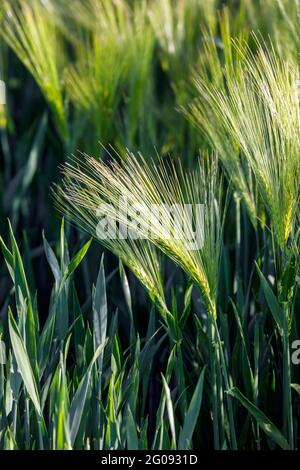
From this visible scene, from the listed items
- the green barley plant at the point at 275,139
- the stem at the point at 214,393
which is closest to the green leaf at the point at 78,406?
the stem at the point at 214,393

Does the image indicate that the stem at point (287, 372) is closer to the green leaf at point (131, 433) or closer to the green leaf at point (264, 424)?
the green leaf at point (264, 424)

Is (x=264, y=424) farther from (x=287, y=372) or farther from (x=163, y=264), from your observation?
(x=163, y=264)

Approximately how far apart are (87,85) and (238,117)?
568mm

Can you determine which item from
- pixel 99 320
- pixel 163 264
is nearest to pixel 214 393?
pixel 99 320

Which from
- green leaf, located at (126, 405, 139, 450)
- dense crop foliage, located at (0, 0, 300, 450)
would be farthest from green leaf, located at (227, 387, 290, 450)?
green leaf, located at (126, 405, 139, 450)

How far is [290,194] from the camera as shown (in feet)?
3.15

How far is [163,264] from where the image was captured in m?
1.28

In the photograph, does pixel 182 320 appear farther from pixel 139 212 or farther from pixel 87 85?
pixel 87 85

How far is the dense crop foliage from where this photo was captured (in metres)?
0.97

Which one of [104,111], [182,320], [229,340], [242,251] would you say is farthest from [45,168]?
[182,320]
